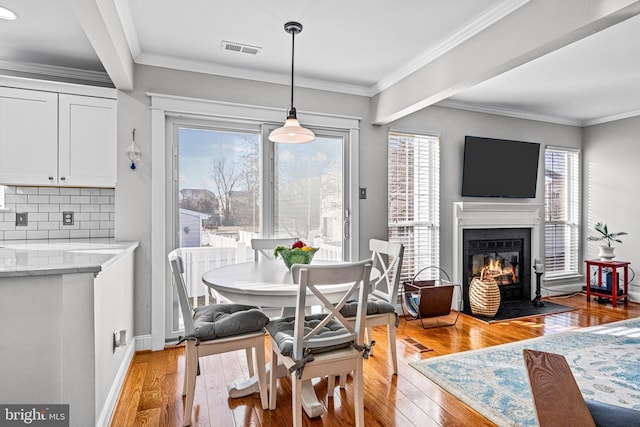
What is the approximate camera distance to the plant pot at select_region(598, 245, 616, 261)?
4.72 m

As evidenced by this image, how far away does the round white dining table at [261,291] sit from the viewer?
1.94 m

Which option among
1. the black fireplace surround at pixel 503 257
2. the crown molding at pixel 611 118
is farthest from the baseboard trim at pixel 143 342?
the crown molding at pixel 611 118

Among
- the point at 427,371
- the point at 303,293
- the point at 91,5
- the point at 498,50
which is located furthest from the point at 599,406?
the point at 91,5

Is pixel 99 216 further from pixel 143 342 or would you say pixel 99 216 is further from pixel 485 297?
pixel 485 297

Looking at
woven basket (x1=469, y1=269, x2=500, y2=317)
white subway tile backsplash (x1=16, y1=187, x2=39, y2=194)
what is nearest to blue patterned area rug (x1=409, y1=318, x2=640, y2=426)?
woven basket (x1=469, y1=269, x2=500, y2=317)

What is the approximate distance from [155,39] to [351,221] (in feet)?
7.78

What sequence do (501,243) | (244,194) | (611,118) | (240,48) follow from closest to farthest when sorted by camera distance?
1. (240,48)
2. (244,194)
3. (501,243)
4. (611,118)

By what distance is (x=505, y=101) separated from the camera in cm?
431

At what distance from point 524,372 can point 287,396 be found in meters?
1.71

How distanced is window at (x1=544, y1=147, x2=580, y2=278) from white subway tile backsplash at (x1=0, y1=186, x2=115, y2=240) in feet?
17.9

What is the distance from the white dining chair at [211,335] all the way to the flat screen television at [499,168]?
325cm

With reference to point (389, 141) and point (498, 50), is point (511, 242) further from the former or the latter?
point (498, 50)

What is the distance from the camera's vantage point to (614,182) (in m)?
4.97

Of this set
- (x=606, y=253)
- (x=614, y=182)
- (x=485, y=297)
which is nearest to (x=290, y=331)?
(x=485, y=297)
